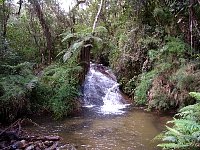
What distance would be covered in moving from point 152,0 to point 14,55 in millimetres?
6305

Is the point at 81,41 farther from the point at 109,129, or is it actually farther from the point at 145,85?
the point at 109,129

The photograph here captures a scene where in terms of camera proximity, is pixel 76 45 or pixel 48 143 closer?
pixel 48 143

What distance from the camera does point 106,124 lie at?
9227 mm

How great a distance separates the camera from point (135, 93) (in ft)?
38.4

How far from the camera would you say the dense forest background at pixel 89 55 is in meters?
10.0

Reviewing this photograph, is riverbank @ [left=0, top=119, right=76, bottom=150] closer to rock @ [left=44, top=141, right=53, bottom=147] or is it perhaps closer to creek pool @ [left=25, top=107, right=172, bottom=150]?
rock @ [left=44, top=141, right=53, bottom=147]

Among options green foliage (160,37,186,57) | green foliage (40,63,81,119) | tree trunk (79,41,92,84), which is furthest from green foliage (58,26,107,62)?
green foliage (160,37,186,57)

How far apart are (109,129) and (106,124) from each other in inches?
18.9

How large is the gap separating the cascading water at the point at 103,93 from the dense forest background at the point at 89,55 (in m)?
0.48

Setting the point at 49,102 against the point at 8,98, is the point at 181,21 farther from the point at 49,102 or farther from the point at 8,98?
the point at 8,98

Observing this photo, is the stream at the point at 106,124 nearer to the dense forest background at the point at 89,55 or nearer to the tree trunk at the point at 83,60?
the dense forest background at the point at 89,55

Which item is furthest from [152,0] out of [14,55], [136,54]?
[14,55]

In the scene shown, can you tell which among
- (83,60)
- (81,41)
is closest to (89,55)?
(83,60)

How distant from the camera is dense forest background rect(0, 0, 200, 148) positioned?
10.0 meters
